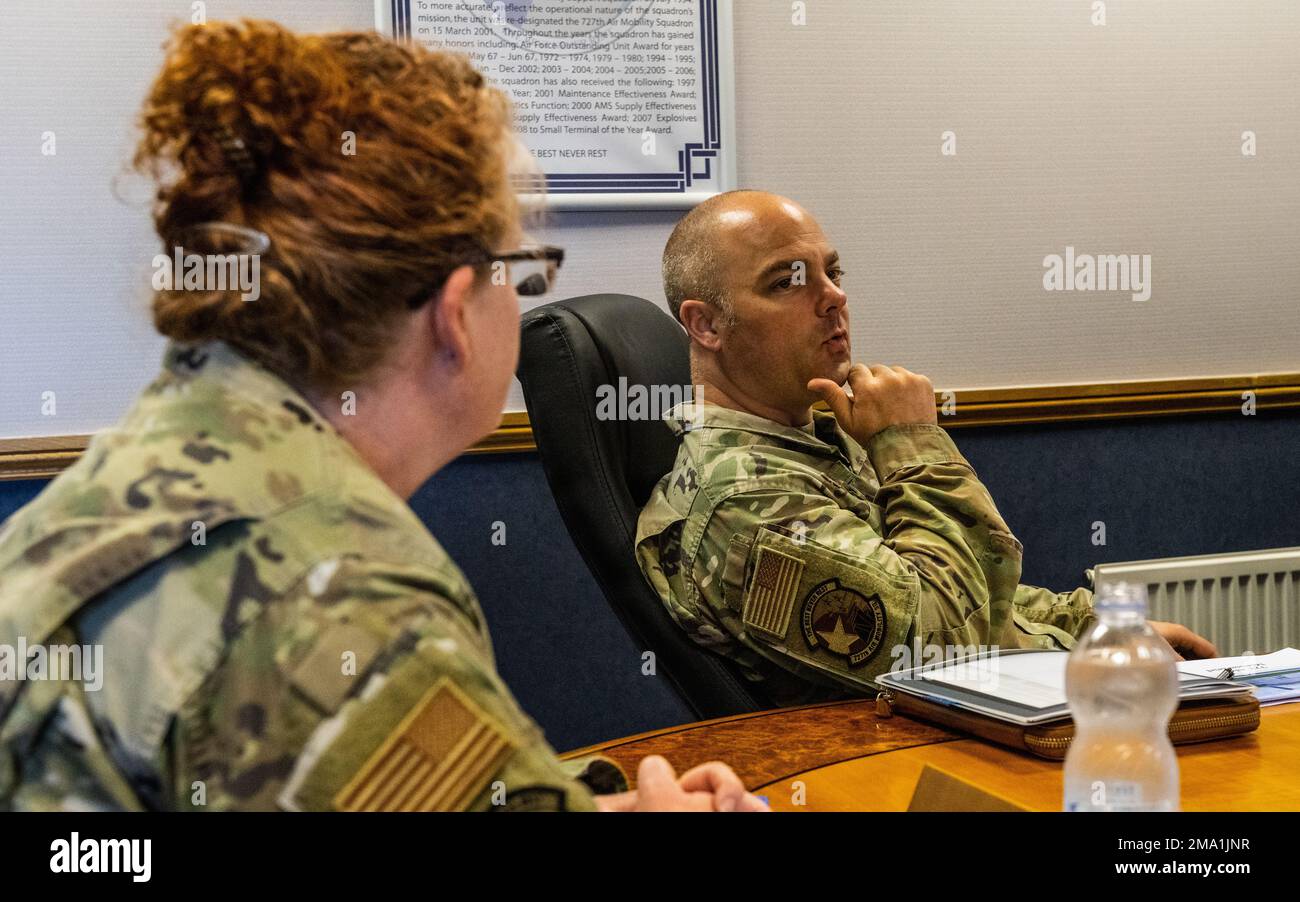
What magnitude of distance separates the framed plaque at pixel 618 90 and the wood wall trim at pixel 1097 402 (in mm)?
517

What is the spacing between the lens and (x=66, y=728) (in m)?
0.65

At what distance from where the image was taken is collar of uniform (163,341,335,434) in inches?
29.8

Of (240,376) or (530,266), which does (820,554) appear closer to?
(530,266)

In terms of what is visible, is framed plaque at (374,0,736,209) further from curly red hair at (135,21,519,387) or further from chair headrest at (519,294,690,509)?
curly red hair at (135,21,519,387)

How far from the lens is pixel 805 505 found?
67.4 inches

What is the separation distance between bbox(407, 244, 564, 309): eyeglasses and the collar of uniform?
0.37 feet

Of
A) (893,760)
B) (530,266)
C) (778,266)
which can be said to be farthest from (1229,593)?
(530,266)

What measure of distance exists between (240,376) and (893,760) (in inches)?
29.4

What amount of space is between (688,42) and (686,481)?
1.20 meters

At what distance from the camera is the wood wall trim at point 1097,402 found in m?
2.50

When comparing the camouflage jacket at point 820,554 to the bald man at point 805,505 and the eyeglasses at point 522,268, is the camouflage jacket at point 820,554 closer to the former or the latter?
the bald man at point 805,505

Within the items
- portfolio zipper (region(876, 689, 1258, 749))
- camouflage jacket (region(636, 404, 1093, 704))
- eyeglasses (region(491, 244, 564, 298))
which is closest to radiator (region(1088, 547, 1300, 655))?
camouflage jacket (region(636, 404, 1093, 704))
